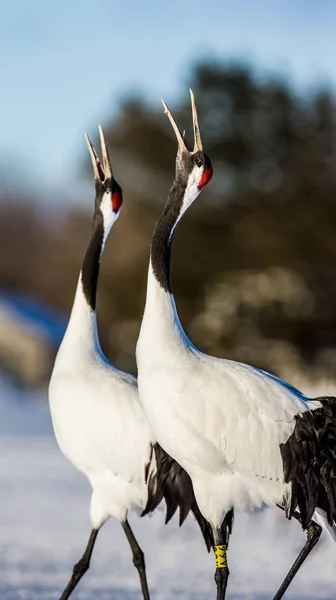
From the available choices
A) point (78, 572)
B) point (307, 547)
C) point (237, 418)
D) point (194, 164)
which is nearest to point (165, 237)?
point (194, 164)

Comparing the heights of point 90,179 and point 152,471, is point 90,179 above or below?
above

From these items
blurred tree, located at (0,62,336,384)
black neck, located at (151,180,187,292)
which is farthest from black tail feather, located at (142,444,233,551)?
blurred tree, located at (0,62,336,384)

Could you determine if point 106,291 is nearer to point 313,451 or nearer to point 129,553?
point 129,553

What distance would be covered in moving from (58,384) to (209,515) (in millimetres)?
969

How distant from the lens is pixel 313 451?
15.3ft

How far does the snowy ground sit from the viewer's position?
18.1 ft

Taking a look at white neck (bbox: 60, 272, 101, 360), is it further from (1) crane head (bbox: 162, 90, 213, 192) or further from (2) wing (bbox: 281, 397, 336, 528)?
(2) wing (bbox: 281, 397, 336, 528)

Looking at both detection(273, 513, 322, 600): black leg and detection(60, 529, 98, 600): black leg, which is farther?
detection(60, 529, 98, 600): black leg

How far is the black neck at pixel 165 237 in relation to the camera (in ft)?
15.9

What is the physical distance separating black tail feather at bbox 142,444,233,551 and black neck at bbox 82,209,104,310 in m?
0.88

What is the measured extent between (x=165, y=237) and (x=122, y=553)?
6.87 ft

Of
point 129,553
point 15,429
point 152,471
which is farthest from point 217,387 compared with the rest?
point 15,429

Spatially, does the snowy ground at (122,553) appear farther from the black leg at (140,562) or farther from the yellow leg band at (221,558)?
the yellow leg band at (221,558)

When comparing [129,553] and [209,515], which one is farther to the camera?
[129,553]
